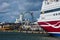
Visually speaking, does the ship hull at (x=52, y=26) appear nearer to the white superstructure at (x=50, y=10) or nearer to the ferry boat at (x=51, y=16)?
the ferry boat at (x=51, y=16)

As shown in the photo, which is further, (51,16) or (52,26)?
(51,16)

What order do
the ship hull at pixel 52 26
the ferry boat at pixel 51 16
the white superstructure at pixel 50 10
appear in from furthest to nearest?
the white superstructure at pixel 50 10 → the ferry boat at pixel 51 16 → the ship hull at pixel 52 26

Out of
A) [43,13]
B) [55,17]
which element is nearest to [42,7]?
[43,13]

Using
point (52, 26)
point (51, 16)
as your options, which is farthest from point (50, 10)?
point (52, 26)

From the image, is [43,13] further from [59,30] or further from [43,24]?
[59,30]

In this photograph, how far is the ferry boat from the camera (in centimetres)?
7675

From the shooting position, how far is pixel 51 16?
7869cm

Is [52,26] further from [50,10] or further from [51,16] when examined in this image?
[50,10]

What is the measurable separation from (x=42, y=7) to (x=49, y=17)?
519cm

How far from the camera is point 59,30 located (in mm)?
75938

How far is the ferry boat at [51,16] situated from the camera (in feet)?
252

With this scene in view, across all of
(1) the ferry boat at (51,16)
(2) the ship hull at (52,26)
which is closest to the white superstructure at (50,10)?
(1) the ferry boat at (51,16)

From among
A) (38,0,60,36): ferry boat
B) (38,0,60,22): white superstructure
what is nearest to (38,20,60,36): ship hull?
(38,0,60,36): ferry boat

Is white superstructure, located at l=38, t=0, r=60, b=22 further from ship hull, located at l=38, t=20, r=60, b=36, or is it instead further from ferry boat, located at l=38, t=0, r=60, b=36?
ship hull, located at l=38, t=20, r=60, b=36
